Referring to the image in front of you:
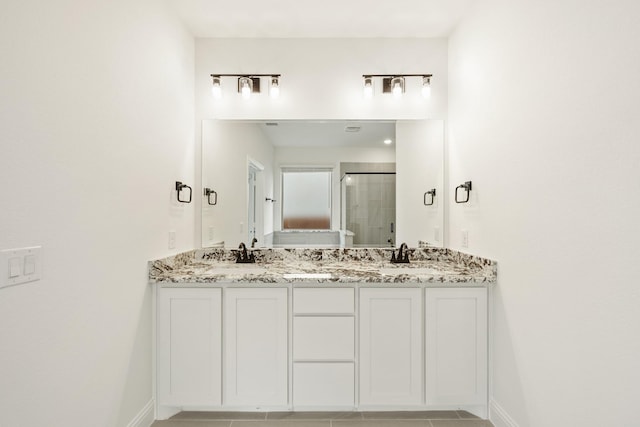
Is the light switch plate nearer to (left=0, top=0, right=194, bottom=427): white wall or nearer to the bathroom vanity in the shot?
(left=0, top=0, right=194, bottom=427): white wall

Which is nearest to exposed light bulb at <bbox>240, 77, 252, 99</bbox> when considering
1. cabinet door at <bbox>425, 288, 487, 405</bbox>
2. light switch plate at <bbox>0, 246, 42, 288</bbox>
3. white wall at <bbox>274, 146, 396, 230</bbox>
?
white wall at <bbox>274, 146, 396, 230</bbox>

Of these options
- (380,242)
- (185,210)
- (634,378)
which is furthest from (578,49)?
(185,210)

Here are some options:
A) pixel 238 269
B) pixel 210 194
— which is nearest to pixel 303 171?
pixel 210 194

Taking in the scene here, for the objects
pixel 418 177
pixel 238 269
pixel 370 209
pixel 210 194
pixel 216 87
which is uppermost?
pixel 216 87

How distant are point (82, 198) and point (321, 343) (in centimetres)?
143

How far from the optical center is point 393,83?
259 cm

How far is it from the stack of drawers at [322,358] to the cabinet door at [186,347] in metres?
0.48

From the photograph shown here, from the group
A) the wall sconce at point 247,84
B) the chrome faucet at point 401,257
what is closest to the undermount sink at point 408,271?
the chrome faucet at point 401,257

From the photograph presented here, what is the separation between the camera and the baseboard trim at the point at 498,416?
1.83 meters

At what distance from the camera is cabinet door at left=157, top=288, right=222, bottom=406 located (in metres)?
2.03

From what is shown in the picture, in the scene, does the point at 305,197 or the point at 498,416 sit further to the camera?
the point at 305,197

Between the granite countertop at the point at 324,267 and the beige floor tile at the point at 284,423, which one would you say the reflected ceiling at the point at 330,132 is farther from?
the beige floor tile at the point at 284,423

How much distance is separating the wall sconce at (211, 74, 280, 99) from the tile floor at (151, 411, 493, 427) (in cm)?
219

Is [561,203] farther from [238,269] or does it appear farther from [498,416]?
[238,269]
